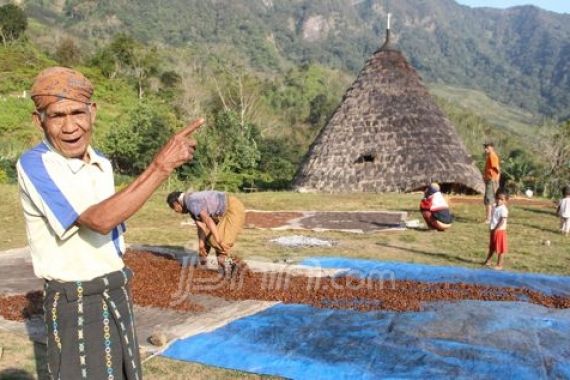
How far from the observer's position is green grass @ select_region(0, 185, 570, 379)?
8367mm

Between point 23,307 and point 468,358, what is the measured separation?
13.6 feet

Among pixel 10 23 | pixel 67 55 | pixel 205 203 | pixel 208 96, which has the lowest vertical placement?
pixel 205 203

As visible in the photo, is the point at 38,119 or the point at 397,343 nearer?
the point at 38,119

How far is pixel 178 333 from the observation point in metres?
5.12

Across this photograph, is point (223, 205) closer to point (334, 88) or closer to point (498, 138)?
point (498, 138)

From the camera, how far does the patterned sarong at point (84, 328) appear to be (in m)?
2.27

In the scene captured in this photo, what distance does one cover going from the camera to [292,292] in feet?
21.0

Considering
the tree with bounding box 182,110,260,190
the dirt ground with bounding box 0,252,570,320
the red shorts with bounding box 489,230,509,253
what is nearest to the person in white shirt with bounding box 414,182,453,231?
the red shorts with bounding box 489,230,509,253

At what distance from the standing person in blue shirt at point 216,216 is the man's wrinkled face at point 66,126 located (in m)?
4.92

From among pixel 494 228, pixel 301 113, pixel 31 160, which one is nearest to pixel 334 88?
pixel 301 113

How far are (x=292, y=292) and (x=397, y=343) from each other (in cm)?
179

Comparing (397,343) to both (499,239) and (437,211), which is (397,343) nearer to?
(499,239)

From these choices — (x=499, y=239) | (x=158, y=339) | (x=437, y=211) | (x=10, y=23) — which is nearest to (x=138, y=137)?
(x=437, y=211)

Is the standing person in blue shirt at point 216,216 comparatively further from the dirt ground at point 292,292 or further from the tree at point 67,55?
the tree at point 67,55
